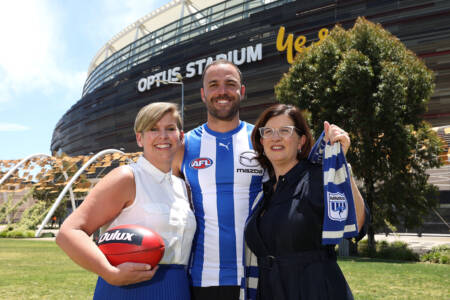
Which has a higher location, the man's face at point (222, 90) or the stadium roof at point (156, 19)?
the stadium roof at point (156, 19)

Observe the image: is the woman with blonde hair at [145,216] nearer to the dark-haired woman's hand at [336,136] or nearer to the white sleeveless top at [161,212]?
the white sleeveless top at [161,212]

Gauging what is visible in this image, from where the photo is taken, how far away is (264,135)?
298cm

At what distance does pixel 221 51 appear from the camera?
35.2 m

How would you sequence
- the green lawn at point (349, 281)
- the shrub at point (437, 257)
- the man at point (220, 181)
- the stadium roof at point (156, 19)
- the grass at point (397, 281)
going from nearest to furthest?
the man at point (220, 181) → the green lawn at point (349, 281) → the grass at point (397, 281) → the shrub at point (437, 257) → the stadium roof at point (156, 19)

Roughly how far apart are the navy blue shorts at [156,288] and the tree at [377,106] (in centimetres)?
1243

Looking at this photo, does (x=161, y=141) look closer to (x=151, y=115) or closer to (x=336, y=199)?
(x=151, y=115)

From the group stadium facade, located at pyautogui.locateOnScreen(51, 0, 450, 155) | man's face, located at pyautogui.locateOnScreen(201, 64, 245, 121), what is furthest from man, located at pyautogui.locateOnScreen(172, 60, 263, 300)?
stadium facade, located at pyautogui.locateOnScreen(51, 0, 450, 155)

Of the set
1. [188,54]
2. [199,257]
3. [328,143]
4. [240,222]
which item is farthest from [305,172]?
[188,54]

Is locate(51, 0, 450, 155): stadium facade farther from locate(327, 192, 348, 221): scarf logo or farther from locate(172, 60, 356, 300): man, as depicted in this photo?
locate(327, 192, 348, 221): scarf logo

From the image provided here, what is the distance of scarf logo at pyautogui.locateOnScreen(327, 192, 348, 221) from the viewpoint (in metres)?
2.54

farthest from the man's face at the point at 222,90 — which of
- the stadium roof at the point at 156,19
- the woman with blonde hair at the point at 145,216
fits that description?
the stadium roof at the point at 156,19

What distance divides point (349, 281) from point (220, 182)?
21.8ft

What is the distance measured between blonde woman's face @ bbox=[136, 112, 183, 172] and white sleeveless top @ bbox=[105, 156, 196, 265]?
0.05 meters

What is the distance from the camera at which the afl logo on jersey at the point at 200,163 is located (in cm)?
338
